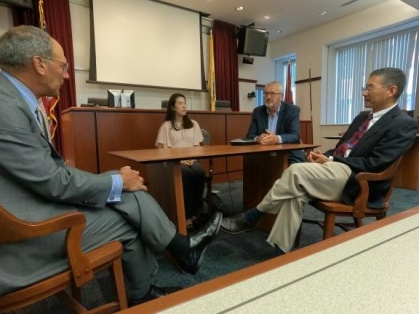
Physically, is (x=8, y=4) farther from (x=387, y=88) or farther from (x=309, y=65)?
(x=309, y=65)

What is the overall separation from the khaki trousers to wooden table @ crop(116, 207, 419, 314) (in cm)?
86

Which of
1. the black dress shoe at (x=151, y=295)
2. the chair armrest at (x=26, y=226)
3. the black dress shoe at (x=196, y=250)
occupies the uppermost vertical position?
the chair armrest at (x=26, y=226)

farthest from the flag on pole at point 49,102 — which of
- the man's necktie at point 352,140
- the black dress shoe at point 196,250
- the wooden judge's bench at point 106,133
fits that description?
the man's necktie at point 352,140

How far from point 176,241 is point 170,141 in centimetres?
160

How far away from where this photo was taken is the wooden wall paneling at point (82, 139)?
2.77 m

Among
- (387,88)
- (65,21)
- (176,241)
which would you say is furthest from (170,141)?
(65,21)

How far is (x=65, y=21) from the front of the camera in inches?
159

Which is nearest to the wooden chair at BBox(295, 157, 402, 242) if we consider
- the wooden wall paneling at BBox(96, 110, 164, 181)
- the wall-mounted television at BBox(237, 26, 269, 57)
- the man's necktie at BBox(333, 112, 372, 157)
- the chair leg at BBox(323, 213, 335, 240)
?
the chair leg at BBox(323, 213, 335, 240)

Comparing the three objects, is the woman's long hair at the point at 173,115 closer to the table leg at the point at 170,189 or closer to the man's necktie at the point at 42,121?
the table leg at the point at 170,189

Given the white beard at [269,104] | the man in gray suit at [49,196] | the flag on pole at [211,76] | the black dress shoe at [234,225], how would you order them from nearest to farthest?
the man in gray suit at [49,196] → the black dress shoe at [234,225] → the white beard at [269,104] → the flag on pole at [211,76]

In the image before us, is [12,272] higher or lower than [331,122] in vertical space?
lower

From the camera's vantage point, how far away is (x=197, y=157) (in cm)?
146

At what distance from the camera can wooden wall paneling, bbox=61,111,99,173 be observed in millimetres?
2766

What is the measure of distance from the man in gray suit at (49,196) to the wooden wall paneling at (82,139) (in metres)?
1.84
